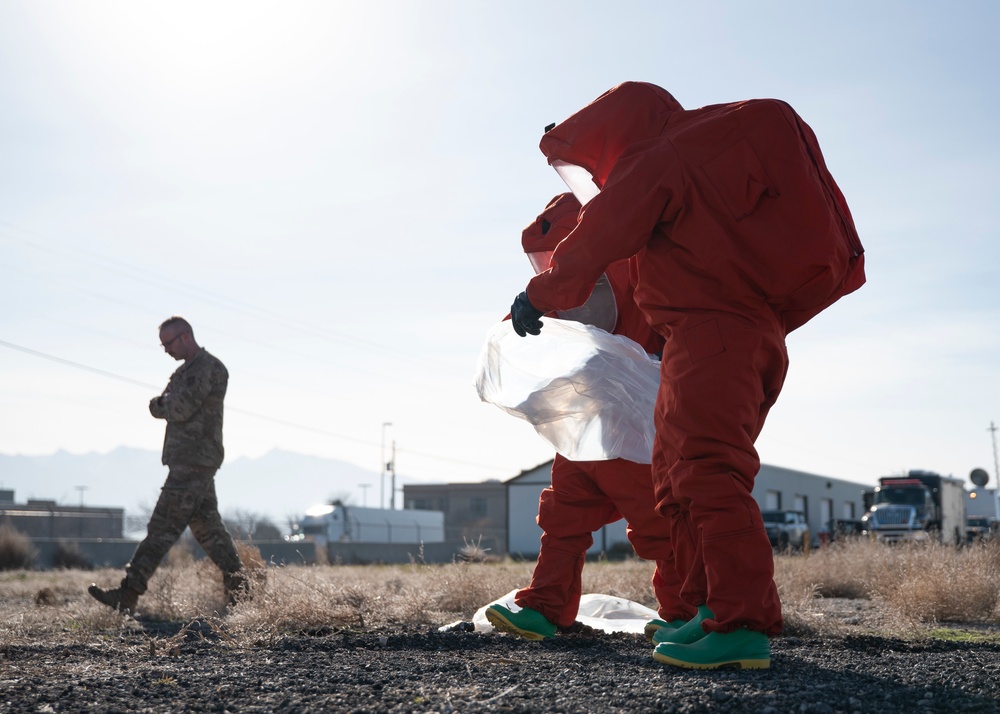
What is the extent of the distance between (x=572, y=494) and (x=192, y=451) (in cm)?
352

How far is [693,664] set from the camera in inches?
118

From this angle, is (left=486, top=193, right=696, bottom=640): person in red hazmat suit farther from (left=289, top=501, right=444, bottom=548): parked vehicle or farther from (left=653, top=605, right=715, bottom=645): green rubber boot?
(left=289, top=501, right=444, bottom=548): parked vehicle

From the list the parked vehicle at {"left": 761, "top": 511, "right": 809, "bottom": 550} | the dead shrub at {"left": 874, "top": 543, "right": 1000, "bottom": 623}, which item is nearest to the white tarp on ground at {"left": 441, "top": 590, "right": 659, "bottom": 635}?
the dead shrub at {"left": 874, "top": 543, "right": 1000, "bottom": 623}

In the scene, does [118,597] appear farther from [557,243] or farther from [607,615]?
[557,243]

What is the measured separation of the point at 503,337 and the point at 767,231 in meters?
1.60

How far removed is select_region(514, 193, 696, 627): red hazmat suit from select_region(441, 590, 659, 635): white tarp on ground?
0.26 m

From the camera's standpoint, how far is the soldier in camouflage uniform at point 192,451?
21.9ft

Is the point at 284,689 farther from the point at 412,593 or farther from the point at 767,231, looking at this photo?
the point at 412,593

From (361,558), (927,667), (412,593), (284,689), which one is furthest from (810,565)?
(361,558)

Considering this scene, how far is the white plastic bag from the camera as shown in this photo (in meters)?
4.14

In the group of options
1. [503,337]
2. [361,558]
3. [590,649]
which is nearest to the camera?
[590,649]

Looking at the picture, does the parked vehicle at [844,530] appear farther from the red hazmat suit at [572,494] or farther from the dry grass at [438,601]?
the red hazmat suit at [572,494]

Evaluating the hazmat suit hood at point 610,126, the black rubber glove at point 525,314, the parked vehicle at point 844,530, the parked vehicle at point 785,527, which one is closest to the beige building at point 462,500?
the parked vehicle at point 844,530

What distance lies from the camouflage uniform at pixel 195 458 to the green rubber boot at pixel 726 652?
14.1 feet
